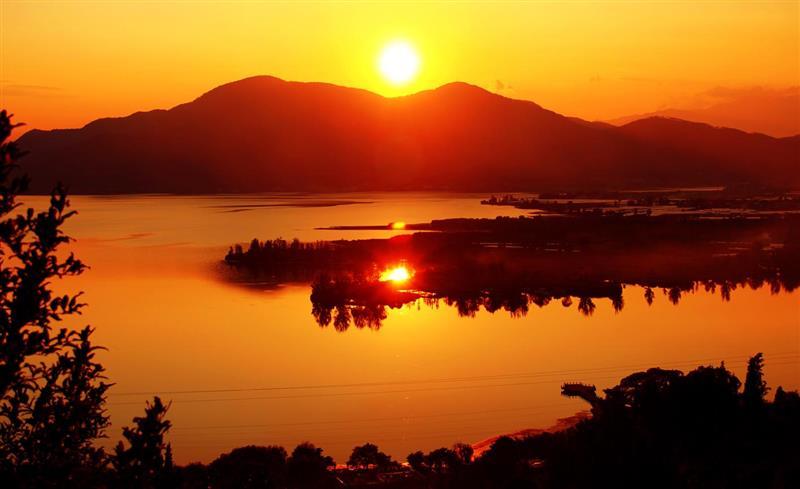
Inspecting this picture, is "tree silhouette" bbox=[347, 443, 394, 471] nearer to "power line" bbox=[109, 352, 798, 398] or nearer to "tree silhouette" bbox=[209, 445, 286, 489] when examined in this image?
"tree silhouette" bbox=[209, 445, 286, 489]

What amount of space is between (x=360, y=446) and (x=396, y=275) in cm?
3135

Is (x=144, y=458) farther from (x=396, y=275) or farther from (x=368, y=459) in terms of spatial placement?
(x=396, y=275)

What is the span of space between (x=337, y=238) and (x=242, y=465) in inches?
2274

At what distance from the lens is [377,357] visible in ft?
111

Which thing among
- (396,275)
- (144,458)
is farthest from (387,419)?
(396,275)

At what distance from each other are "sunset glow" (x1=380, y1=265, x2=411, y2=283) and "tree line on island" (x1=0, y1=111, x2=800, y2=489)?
2468 cm

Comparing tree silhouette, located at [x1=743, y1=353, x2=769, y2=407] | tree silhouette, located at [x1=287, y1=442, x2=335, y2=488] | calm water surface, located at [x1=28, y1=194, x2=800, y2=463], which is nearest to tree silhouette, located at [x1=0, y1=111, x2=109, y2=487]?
tree silhouette, located at [x1=287, y1=442, x2=335, y2=488]

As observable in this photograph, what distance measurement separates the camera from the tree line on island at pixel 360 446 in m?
8.02

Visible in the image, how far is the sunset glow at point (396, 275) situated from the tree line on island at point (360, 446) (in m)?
24.7

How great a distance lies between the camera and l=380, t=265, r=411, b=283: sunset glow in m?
52.5

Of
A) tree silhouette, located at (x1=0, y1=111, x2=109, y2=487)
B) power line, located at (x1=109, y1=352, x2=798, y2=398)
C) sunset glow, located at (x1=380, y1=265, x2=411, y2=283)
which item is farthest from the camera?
sunset glow, located at (x1=380, y1=265, x2=411, y2=283)

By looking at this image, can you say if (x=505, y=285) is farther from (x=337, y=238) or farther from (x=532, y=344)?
(x=337, y=238)

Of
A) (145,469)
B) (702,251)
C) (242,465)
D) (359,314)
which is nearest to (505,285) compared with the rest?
(359,314)

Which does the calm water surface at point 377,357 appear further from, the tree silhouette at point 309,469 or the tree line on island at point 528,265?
the tree silhouette at point 309,469
